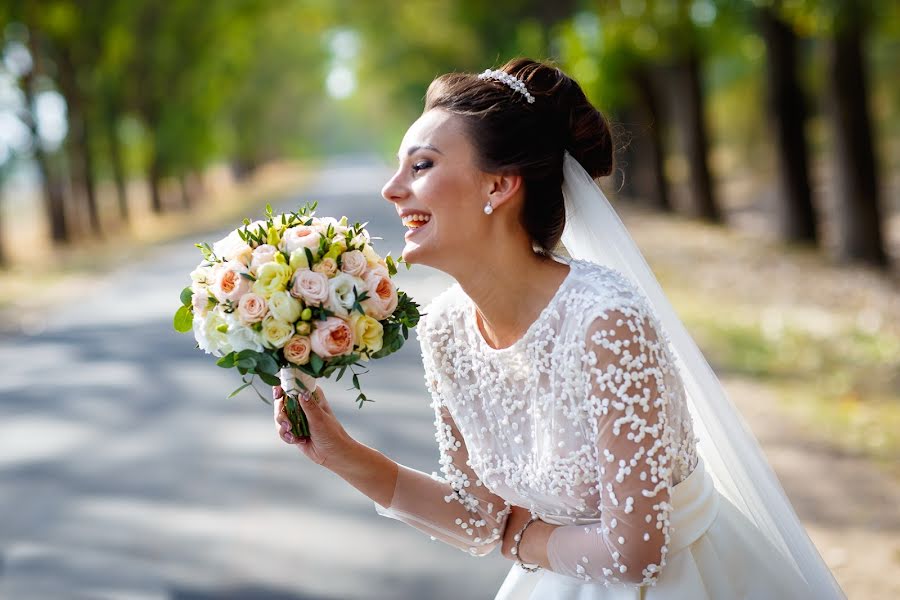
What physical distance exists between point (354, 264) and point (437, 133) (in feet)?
1.30

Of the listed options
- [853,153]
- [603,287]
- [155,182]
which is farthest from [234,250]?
[155,182]

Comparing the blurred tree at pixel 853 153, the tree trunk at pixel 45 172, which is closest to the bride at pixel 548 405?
the blurred tree at pixel 853 153

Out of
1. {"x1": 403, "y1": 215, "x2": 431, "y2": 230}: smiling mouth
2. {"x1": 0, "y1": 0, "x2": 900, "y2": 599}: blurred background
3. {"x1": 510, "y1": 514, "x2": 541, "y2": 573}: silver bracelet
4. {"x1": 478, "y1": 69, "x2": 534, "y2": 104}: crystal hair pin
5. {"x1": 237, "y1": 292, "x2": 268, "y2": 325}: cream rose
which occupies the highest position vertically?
{"x1": 478, "y1": 69, "x2": 534, "y2": 104}: crystal hair pin

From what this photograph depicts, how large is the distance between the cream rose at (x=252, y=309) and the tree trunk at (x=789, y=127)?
17288mm

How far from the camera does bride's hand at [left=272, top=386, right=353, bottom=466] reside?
265 centimetres

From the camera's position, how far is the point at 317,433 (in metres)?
2.66

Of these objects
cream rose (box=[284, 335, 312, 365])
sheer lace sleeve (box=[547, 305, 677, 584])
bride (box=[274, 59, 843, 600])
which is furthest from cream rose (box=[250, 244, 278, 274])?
sheer lace sleeve (box=[547, 305, 677, 584])

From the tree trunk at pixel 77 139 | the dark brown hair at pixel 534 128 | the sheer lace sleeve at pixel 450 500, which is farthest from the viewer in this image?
the tree trunk at pixel 77 139

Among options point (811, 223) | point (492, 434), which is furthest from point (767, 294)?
point (492, 434)

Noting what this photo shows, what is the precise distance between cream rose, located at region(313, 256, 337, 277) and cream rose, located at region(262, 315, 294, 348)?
0.17 metres

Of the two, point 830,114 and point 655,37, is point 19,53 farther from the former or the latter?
point 830,114

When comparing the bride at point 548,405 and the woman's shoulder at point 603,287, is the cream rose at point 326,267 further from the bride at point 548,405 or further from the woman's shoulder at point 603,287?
the woman's shoulder at point 603,287

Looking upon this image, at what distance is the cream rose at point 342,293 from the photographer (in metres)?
2.58

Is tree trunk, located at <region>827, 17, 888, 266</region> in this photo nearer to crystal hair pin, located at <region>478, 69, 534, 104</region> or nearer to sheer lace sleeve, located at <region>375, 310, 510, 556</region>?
crystal hair pin, located at <region>478, 69, 534, 104</region>
